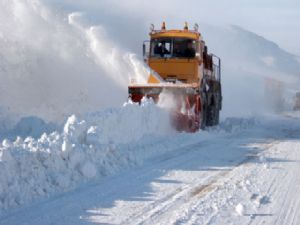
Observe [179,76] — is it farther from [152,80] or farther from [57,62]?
[57,62]

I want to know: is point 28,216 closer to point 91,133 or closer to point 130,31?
point 91,133

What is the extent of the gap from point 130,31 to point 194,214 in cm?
1445

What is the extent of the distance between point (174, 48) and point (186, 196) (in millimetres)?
10233

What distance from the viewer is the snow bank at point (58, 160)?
6.39 m

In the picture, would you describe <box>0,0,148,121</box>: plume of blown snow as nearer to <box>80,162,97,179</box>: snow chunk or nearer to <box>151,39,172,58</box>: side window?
<box>151,39,172,58</box>: side window

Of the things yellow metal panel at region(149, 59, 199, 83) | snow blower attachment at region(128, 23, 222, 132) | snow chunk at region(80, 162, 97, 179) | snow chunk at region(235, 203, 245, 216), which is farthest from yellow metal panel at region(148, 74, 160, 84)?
snow chunk at region(235, 203, 245, 216)

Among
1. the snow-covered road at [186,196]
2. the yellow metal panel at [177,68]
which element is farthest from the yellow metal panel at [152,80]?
the snow-covered road at [186,196]

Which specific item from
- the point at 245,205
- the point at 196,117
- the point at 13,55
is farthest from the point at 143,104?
the point at 245,205

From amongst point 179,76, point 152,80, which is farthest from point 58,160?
point 179,76

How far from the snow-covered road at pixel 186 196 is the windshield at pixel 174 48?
6222mm

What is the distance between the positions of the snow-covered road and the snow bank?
21 cm

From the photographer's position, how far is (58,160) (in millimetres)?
7324

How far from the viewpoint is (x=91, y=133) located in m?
8.90

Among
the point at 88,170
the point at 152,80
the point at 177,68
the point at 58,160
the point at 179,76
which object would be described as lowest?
the point at 88,170
